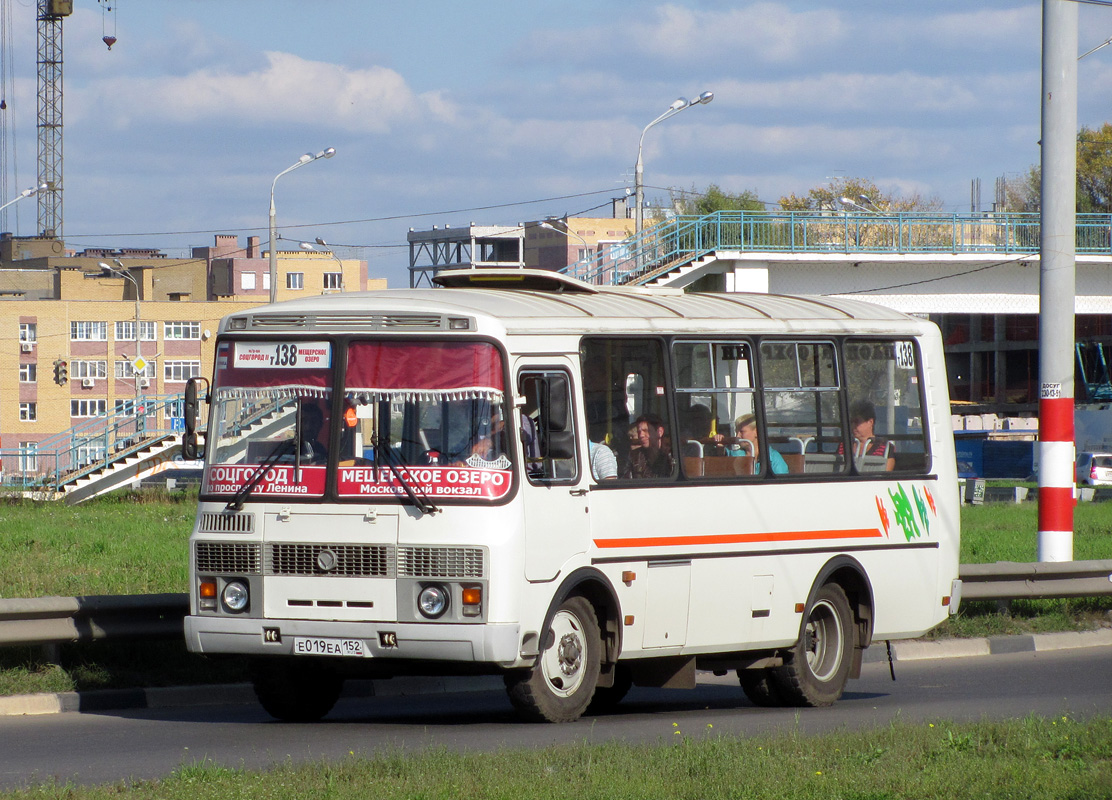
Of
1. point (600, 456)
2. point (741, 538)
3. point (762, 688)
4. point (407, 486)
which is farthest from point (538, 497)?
point (762, 688)

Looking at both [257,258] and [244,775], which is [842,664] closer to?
[244,775]

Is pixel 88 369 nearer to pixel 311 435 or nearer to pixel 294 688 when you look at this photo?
A: pixel 294 688

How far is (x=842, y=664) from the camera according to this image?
12.0m

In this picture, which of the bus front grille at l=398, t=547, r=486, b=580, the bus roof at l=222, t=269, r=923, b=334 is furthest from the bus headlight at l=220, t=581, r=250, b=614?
the bus roof at l=222, t=269, r=923, b=334

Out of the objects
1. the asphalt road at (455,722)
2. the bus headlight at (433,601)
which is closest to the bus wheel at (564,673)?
the asphalt road at (455,722)

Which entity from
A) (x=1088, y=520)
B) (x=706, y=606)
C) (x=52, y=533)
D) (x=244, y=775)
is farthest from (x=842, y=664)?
(x=1088, y=520)

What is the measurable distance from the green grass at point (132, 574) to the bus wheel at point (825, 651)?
13.0ft

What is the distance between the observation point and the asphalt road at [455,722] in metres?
8.89

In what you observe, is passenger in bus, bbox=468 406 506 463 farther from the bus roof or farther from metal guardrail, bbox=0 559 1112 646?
metal guardrail, bbox=0 559 1112 646

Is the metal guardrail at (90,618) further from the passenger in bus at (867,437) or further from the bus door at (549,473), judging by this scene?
the passenger in bus at (867,437)

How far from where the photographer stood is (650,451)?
10.8 meters

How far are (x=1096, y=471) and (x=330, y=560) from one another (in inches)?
1942

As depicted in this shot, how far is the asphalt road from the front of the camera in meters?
8.89

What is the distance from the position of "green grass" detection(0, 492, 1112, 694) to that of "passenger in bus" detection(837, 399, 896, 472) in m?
3.93
